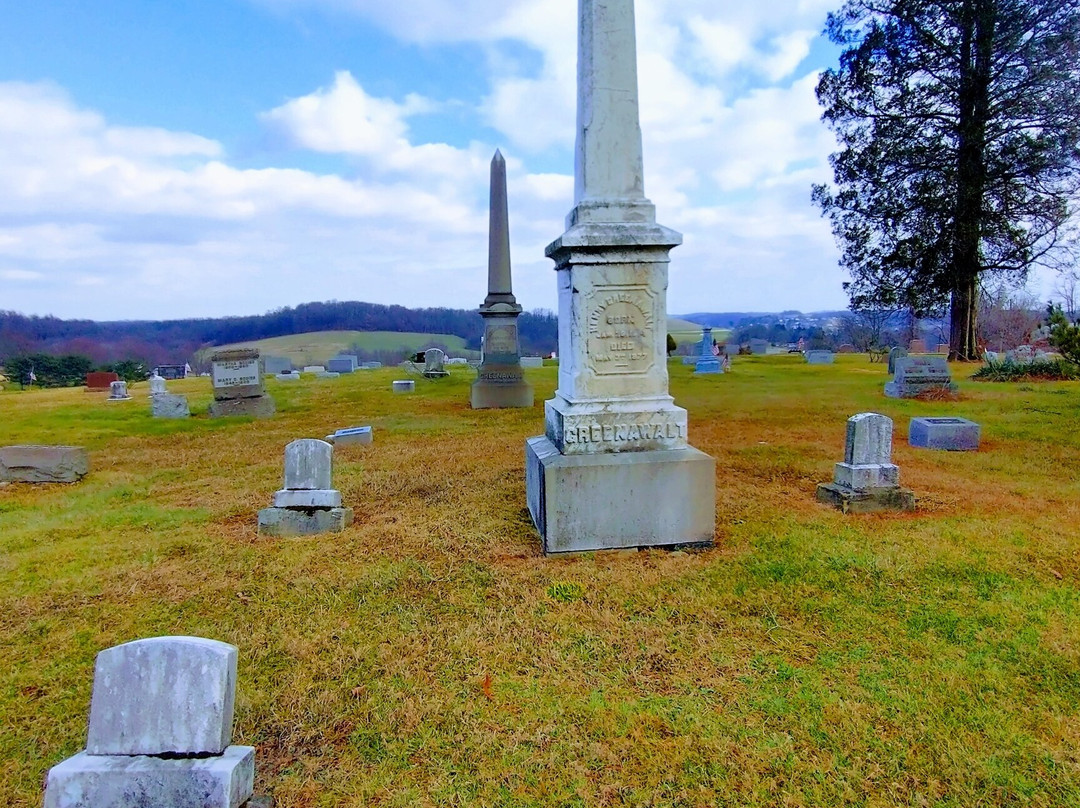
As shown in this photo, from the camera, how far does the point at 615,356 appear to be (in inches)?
168

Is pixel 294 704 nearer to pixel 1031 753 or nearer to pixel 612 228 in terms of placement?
pixel 1031 753

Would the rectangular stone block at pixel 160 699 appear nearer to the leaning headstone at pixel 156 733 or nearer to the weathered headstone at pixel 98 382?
the leaning headstone at pixel 156 733

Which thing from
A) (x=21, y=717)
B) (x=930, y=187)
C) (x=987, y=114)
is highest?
(x=987, y=114)

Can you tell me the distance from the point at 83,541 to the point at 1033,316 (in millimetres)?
37827

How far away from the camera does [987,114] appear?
53.3 ft

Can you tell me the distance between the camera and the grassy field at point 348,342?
4209cm

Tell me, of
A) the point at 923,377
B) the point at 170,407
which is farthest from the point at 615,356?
the point at 923,377

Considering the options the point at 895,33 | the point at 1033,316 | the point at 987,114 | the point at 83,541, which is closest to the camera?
the point at 83,541

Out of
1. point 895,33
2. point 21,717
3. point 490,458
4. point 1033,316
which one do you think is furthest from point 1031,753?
point 1033,316

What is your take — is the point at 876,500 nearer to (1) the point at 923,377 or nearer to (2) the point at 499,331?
(2) the point at 499,331

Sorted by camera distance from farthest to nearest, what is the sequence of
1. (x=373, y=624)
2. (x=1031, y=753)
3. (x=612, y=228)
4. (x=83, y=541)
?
(x=83, y=541), (x=612, y=228), (x=373, y=624), (x=1031, y=753)

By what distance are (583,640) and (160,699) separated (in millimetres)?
1871

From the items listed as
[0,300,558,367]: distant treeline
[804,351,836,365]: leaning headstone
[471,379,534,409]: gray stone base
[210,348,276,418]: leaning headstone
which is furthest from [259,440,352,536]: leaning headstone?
[0,300,558,367]: distant treeline

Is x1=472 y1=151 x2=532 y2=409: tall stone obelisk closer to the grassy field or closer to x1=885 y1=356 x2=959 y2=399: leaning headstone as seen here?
x1=885 y1=356 x2=959 y2=399: leaning headstone
